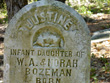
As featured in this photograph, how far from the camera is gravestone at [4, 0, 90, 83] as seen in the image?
2.81m

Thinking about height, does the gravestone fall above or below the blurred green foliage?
below

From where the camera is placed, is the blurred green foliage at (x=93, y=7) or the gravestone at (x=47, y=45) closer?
the gravestone at (x=47, y=45)

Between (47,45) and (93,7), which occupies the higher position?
(93,7)

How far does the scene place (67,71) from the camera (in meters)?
2.95

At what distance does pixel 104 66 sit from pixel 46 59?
7.78ft

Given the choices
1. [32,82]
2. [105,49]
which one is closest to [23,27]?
[32,82]

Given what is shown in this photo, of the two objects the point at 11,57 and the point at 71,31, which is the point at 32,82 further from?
the point at 71,31

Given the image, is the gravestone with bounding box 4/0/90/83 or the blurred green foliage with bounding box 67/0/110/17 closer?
the gravestone with bounding box 4/0/90/83

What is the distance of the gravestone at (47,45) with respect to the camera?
2.81m

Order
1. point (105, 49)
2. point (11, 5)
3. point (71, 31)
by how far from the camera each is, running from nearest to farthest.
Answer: point (71, 31) < point (11, 5) < point (105, 49)

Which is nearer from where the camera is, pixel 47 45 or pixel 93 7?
pixel 47 45

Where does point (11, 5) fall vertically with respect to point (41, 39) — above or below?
above

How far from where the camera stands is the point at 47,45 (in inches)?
115

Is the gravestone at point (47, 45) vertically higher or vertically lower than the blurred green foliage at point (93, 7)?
lower
